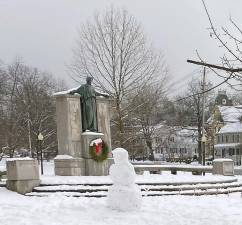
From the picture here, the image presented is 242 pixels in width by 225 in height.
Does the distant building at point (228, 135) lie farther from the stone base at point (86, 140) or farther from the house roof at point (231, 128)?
the stone base at point (86, 140)

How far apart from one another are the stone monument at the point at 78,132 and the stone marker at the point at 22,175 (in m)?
2.51

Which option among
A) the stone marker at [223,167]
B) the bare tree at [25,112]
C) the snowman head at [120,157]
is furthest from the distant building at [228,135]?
the snowman head at [120,157]

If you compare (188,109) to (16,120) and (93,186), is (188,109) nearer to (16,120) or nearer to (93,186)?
(16,120)

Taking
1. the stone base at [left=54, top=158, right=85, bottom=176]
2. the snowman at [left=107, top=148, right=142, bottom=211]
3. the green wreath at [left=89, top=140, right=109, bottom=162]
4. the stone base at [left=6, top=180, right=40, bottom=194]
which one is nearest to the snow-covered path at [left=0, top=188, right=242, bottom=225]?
the snowman at [left=107, top=148, right=142, bottom=211]

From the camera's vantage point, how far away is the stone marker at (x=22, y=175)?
15.5m

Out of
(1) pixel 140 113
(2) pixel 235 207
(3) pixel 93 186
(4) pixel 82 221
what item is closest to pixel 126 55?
(1) pixel 140 113

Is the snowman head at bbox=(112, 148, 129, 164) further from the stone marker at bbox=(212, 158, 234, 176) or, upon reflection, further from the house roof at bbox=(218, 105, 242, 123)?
the house roof at bbox=(218, 105, 242, 123)

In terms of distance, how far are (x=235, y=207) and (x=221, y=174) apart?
8.87 m

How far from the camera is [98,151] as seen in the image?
738 inches

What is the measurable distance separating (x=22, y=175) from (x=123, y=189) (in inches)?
207

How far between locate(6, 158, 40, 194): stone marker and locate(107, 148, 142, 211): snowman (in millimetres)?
4793

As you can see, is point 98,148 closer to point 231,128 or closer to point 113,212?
point 113,212

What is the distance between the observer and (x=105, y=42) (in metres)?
31.3

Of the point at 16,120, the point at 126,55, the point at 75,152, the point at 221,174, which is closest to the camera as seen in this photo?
the point at 75,152
